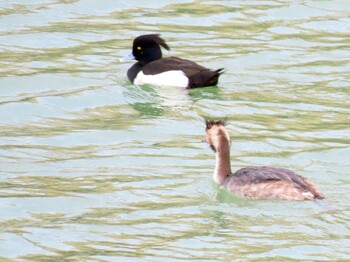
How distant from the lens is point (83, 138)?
46.5 feet

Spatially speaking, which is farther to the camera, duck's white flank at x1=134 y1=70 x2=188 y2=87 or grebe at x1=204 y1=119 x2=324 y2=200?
duck's white flank at x1=134 y1=70 x2=188 y2=87

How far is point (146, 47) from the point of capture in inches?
674

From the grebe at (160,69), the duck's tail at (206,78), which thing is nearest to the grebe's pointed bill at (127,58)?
the grebe at (160,69)

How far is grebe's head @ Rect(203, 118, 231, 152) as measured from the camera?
12634 mm

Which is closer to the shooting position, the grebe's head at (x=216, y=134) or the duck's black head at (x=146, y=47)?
the grebe's head at (x=216, y=134)

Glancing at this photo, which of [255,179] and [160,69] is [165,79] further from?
[255,179]

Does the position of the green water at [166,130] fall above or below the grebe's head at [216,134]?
below

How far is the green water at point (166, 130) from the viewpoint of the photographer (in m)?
11.1

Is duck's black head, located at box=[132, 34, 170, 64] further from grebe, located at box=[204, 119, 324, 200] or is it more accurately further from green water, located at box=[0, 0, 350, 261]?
grebe, located at box=[204, 119, 324, 200]

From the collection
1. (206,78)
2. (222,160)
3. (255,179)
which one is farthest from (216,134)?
(206,78)

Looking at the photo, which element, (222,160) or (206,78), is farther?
(206,78)

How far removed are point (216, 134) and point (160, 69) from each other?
425 centimetres

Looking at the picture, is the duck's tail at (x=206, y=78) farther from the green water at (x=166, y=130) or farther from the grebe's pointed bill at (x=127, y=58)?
the grebe's pointed bill at (x=127, y=58)

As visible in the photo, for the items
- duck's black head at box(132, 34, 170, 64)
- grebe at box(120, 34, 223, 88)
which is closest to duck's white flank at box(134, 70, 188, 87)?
grebe at box(120, 34, 223, 88)
